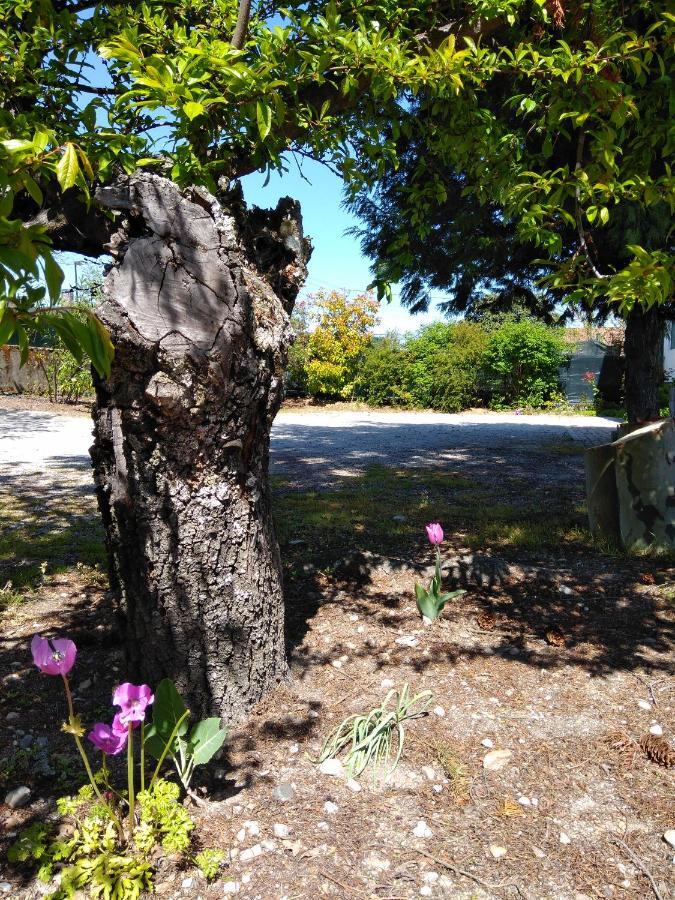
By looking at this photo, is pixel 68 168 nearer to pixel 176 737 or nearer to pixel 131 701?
pixel 131 701

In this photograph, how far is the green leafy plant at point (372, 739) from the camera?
2102mm

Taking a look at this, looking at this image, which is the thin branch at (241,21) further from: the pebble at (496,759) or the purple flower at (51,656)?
the pebble at (496,759)

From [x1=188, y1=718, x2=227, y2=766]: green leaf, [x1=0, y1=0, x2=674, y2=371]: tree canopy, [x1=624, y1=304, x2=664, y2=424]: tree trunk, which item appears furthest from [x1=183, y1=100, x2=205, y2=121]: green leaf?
[x1=624, y1=304, x2=664, y2=424]: tree trunk

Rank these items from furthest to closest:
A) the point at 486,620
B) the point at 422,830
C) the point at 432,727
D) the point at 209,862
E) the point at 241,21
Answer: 1. the point at 486,620
2. the point at 241,21
3. the point at 432,727
4. the point at 422,830
5. the point at 209,862

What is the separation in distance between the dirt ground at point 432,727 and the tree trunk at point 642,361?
13.1ft

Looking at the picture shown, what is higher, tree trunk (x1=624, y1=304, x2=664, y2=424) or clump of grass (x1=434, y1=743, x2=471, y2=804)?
tree trunk (x1=624, y1=304, x2=664, y2=424)

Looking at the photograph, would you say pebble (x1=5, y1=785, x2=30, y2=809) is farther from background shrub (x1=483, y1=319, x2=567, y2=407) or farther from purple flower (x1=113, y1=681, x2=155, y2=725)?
background shrub (x1=483, y1=319, x2=567, y2=407)

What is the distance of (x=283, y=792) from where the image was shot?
6.53ft

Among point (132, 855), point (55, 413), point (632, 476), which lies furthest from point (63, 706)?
point (55, 413)

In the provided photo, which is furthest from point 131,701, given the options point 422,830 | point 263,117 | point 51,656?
point 263,117

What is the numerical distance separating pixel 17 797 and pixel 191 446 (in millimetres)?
1238

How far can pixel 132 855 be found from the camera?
1.68 meters

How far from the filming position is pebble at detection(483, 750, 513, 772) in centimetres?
209

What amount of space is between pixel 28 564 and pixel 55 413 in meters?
13.4
